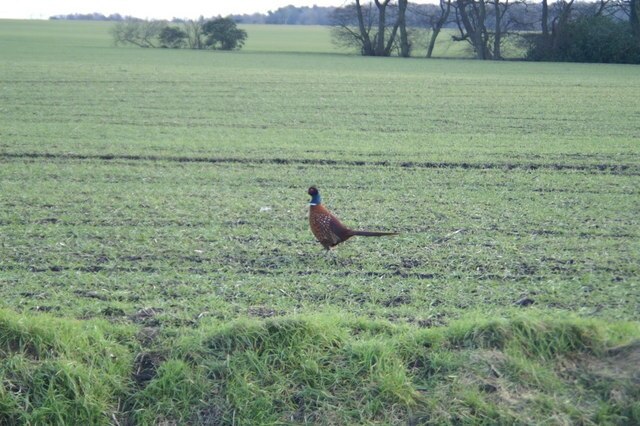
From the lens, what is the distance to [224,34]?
74.2 m

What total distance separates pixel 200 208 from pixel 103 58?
141 feet

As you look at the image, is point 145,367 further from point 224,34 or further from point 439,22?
point 224,34

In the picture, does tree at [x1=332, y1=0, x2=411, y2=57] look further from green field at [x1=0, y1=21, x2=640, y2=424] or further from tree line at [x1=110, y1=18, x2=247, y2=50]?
green field at [x1=0, y1=21, x2=640, y2=424]

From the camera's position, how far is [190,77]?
37000 millimetres

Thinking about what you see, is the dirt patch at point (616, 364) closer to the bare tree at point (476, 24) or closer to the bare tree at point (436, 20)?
the bare tree at point (476, 24)

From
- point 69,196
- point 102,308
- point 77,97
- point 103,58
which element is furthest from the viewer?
point 103,58

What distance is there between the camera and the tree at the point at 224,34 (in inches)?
2921

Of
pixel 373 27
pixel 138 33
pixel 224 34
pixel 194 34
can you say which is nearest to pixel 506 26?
pixel 373 27

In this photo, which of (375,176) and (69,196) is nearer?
(69,196)

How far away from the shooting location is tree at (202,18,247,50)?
74.2 meters

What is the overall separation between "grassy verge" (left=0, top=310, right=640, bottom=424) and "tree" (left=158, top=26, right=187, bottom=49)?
71850mm

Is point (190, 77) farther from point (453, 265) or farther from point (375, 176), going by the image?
point (453, 265)

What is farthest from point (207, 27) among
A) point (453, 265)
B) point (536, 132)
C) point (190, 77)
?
point (453, 265)

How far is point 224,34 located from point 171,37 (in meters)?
5.21
